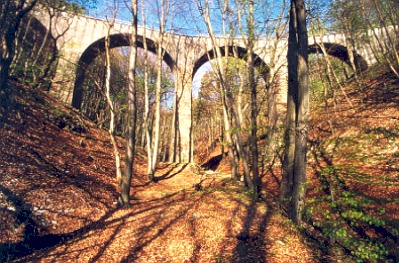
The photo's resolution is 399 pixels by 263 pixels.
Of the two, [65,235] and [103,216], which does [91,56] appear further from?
[65,235]

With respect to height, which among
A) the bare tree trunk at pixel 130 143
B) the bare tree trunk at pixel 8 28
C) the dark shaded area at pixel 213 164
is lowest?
the dark shaded area at pixel 213 164

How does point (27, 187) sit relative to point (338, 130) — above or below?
below

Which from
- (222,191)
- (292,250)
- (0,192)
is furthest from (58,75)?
(292,250)

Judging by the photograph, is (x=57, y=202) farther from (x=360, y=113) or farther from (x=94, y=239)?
(x=360, y=113)

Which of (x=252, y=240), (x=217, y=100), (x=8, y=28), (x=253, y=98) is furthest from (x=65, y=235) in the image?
(x=217, y=100)

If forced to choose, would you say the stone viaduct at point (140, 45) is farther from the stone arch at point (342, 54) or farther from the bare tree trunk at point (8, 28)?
the bare tree trunk at point (8, 28)

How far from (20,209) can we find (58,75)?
39.2 ft

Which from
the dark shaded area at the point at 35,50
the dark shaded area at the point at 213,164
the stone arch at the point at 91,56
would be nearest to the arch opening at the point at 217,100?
the dark shaded area at the point at 213,164

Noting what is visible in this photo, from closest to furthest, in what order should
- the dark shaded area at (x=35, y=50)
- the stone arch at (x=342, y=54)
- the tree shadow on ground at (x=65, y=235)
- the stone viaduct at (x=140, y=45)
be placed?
1. the tree shadow on ground at (x=65, y=235)
2. the dark shaded area at (x=35, y=50)
3. the stone viaduct at (x=140, y=45)
4. the stone arch at (x=342, y=54)

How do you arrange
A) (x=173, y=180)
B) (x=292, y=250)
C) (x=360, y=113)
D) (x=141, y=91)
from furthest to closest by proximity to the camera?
(x=141, y=91) → (x=360, y=113) → (x=173, y=180) → (x=292, y=250)

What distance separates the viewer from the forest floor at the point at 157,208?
5.28 m

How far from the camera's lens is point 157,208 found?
7.80 metres

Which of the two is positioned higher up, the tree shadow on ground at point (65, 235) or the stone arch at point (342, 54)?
the stone arch at point (342, 54)

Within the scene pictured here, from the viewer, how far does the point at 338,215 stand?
6.41m
